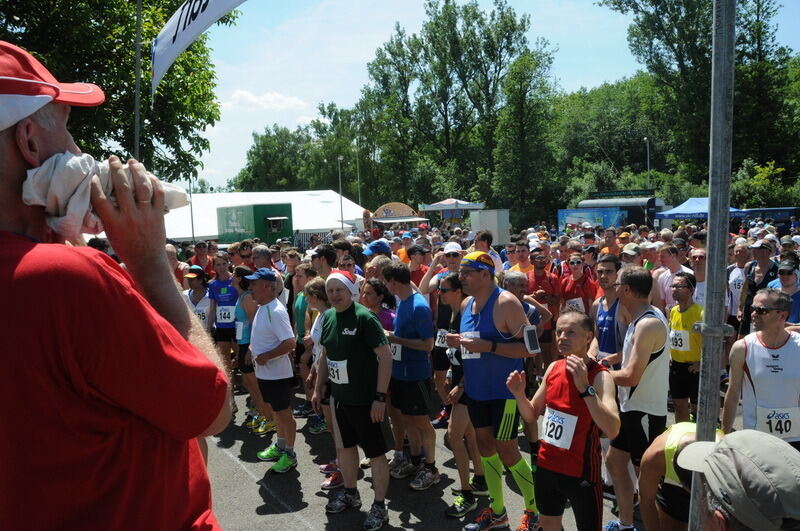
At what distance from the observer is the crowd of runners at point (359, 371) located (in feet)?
3.72

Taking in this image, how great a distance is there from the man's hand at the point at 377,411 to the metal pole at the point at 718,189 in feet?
10.4

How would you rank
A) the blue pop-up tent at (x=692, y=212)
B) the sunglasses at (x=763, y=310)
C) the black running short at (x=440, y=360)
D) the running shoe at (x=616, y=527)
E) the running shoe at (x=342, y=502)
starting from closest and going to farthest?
1. the sunglasses at (x=763, y=310)
2. the running shoe at (x=616, y=527)
3. the running shoe at (x=342, y=502)
4. the black running short at (x=440, y=360)
5. the blue pop-up tent at (x=692, y=212)

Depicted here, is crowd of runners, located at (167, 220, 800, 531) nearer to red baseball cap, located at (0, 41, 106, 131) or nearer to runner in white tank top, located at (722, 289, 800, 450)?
runner in white tank top, located at (722, 289, 800, 450)

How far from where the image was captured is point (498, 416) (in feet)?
15.8

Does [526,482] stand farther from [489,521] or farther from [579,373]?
[579,373]

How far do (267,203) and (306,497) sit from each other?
2419 centimetres

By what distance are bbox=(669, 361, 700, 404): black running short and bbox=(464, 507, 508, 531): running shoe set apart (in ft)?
8.46

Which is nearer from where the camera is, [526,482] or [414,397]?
[526,482]

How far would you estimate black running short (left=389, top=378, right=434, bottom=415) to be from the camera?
5898mm

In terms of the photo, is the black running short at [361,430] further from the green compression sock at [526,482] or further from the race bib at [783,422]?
the race bib at [783,422]

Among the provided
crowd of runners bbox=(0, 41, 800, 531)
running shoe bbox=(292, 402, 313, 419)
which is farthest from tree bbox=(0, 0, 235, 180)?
running shoe bbox=(292, 402, 313, 419)

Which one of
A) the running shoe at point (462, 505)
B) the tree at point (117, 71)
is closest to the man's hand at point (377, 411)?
the running shoe at point (462, 505)

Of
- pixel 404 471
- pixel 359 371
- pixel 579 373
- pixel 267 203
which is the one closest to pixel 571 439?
pixel 579 373

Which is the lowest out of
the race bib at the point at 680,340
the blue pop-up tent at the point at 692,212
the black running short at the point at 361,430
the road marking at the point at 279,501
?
the road marking at the point at 279,501
